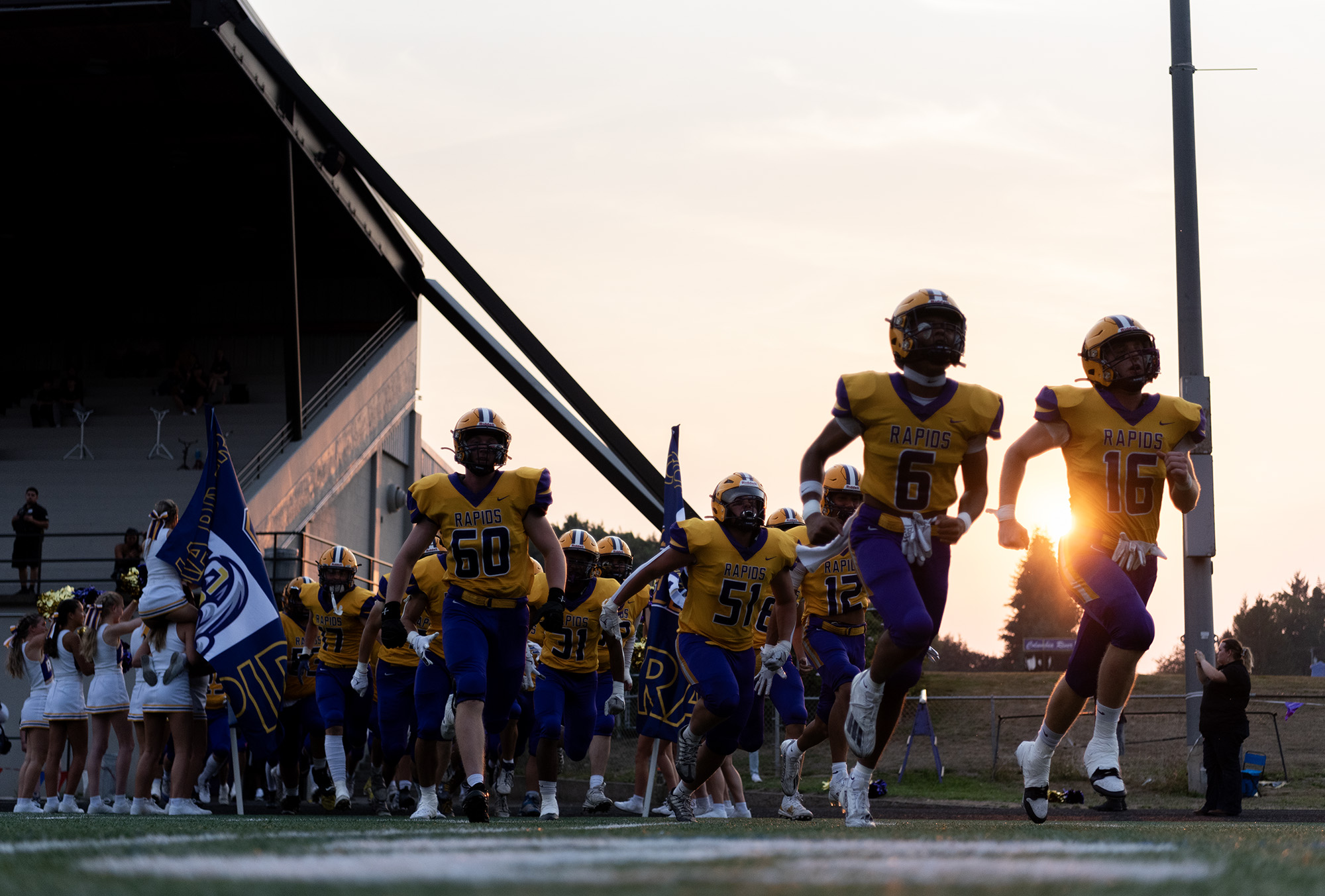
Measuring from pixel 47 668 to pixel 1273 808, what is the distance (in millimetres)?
13191

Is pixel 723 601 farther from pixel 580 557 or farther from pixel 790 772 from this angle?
pixel 580 557

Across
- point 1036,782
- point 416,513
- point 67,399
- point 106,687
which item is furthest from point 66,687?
point 67,399

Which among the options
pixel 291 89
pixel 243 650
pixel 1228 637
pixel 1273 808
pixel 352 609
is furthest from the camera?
pixel 291 89

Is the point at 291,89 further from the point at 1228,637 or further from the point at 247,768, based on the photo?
the point at 1228,637

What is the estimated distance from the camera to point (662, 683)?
1113 centimetres

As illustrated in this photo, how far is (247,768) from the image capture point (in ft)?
57.3

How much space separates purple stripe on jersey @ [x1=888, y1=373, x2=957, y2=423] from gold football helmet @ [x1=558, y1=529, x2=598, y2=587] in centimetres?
535

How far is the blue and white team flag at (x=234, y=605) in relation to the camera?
37.6ft

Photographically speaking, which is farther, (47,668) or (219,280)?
(219,280)

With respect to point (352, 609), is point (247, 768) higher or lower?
lower

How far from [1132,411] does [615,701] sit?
5.61m

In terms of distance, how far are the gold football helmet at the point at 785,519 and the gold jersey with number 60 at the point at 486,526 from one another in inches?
139

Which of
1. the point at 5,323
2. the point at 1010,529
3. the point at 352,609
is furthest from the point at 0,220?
the point at 1010,529

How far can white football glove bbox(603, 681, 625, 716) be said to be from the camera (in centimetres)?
1172
